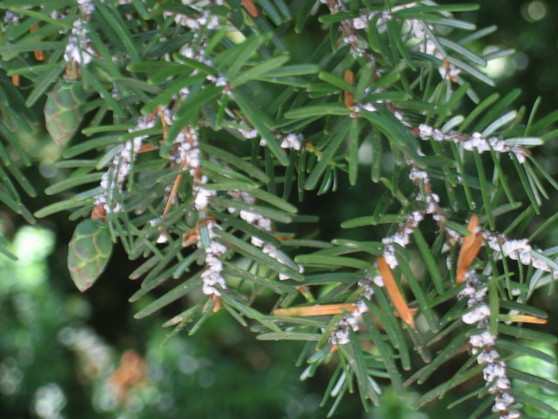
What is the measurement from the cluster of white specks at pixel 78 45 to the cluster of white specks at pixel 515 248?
23cm

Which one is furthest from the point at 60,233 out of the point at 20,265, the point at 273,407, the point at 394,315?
the point at 394,315

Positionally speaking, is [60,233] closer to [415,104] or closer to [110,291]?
[110,291]

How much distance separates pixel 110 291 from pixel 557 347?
0.63 meters

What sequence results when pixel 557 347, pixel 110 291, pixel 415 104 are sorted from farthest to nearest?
pixel 110 291 < pixel 557 347 < pixel 415 104

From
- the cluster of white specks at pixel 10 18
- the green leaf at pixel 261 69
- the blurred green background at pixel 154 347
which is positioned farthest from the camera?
the blurred green background at pixel 154 347

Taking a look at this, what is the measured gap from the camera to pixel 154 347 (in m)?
0.81

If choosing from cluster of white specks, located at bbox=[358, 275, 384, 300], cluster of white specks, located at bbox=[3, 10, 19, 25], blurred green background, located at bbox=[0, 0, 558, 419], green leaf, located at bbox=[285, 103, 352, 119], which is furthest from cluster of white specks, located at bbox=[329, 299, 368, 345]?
blurred green background, located at bbox=[0, 0, 558, 419]

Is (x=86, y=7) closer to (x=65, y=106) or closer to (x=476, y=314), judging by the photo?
(x=65, y=106)

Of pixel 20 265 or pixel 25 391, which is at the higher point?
pixel 20 265

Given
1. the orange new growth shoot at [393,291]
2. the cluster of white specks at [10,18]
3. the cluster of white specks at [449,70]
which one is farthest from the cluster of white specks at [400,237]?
the cluster of white specks at [10,18]

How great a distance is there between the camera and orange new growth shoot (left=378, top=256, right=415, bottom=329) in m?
0.32

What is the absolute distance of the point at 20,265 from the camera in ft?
2.59

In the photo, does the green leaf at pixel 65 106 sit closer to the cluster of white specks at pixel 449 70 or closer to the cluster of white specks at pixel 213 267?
the cluster of white specks at pixel 213 267

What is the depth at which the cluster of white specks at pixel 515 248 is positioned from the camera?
320 millimetres
